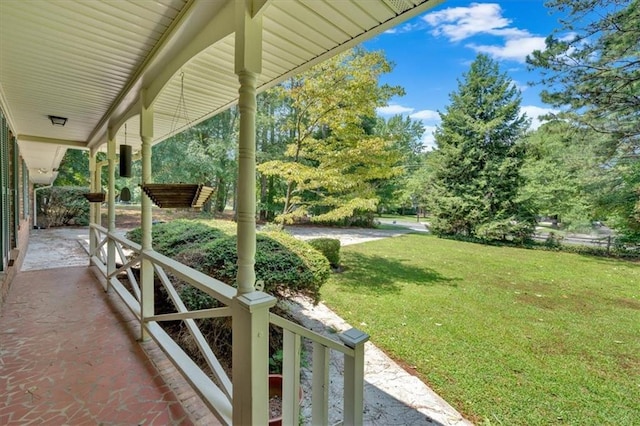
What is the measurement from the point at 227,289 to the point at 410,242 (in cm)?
1197

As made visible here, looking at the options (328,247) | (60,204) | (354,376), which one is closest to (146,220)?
(354,376)

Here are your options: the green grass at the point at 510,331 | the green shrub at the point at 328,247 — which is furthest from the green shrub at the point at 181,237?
the green shrub at the point at 328,247

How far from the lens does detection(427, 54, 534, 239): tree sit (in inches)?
526

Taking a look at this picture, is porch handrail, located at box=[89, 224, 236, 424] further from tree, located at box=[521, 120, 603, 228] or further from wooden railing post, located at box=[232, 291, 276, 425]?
tree, located at box=[521, 120, 603, 228]

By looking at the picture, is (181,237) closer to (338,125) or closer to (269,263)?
(269,263)

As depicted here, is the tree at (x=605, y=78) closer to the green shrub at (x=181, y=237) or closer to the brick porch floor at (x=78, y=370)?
the green shrub at (x=181, y=237)

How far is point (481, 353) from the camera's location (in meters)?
3.82

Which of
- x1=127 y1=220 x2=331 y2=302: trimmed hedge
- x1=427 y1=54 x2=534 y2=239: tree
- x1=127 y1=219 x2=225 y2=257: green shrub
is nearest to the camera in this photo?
x1=127 y1=220 x2=331 y2=302: trimmed hedge

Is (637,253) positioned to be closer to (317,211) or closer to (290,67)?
(317,211)

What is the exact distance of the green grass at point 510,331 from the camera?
2957 mm

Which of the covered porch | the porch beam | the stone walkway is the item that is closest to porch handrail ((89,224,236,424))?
the covered porch

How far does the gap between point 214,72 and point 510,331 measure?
5211mm

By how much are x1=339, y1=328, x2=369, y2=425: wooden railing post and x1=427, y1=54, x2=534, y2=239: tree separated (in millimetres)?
13627

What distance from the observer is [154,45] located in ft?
7.41
